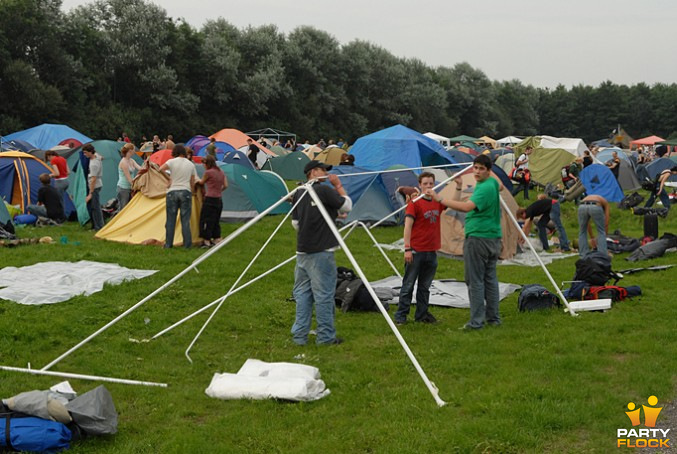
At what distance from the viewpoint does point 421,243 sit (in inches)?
324

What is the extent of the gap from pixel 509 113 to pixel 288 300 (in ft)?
259

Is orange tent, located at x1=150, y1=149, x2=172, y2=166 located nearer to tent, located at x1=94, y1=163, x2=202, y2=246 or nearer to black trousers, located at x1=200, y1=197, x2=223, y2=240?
tent, located at x1=94, y1=163, x2=202, y2=246

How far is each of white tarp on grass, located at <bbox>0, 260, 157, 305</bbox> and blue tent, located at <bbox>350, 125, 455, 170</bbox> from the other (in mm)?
15425

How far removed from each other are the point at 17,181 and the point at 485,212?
12.7 m

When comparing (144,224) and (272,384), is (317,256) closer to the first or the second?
(272,384)

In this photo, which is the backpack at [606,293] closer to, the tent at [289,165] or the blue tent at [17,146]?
the tent at [289,165]

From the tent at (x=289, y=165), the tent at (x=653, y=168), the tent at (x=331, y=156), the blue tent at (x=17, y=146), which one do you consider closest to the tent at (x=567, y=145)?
the tent at (x=653, y=168)

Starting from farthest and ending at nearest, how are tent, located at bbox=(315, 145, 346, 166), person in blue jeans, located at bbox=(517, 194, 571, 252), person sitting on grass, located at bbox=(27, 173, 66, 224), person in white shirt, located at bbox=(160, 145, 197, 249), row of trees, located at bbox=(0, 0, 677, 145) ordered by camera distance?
row of trees, located at bbox=(0, 0, 677, 145) < tent, located at bbox=(315, 145, 346, 166) < person sitting on grass, located at bbox=(27, 173, 66, 224) < person in blue jeans, located at bbox=(517, 194, 571, 252) < person in white shirt, located at bbox=(160, 145, 197, 249)

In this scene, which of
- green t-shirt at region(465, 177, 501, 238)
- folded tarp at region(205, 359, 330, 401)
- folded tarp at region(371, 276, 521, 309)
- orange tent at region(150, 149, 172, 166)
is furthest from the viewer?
orange tent at region(150, 149, 172, 166)

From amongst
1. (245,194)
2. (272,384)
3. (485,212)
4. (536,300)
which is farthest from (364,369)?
(245,194)

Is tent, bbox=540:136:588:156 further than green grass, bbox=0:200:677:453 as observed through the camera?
Yes

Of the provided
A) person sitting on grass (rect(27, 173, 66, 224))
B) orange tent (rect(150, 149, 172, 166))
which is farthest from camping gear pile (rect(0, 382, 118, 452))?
orange tent (rect(150, 149, 172, 166))

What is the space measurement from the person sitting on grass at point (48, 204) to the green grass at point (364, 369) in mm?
6238

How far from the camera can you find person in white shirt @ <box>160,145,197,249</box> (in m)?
12.5
